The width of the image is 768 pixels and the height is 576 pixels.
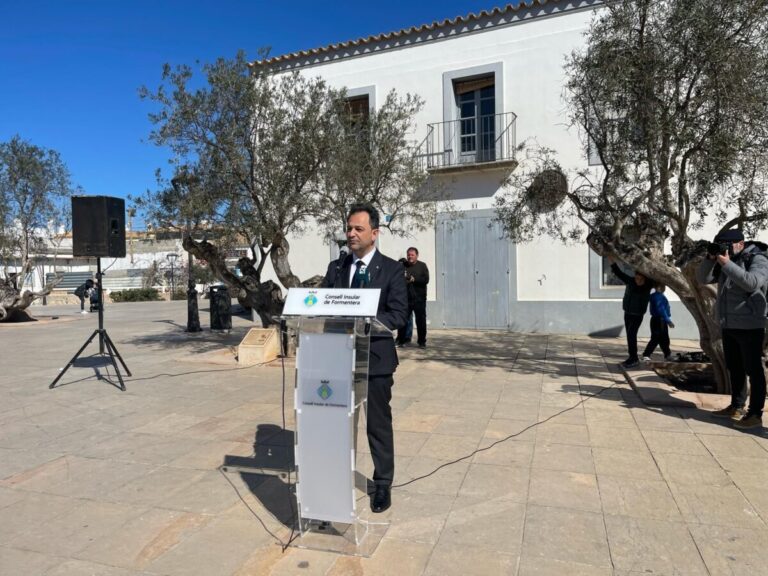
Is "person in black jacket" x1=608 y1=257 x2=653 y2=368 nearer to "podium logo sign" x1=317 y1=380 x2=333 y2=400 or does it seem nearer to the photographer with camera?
the photographer with camera

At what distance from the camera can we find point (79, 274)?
124 feet

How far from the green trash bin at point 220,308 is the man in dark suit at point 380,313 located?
1077 centimetres

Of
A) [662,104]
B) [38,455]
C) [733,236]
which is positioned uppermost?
[662,104]

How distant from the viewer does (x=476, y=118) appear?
12602mm

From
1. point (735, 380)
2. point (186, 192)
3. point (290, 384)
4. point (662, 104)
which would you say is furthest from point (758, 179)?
point (186, 192)

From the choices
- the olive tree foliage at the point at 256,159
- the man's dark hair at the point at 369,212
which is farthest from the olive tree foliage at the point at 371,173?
the man's dark hair at the point at 369,212

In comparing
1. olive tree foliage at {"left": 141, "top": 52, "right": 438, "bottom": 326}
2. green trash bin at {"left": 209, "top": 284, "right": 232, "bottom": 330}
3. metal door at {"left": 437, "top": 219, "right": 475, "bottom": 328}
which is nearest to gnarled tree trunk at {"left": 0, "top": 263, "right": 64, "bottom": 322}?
green trash bin at {"left": 209, "top": 284, "right": 232, "bottom": 330}

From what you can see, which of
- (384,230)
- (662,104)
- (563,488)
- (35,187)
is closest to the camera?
(563,488)

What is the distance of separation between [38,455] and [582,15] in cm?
1252

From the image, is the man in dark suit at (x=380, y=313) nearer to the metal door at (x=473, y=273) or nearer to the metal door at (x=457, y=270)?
the metal door at (x=473, y=273)

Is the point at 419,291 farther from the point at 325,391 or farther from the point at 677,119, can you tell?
the point at 325,391

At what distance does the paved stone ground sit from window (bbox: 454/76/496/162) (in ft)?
23.1

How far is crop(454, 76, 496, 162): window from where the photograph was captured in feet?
40.8

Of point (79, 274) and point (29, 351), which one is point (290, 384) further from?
point (79, 274)
